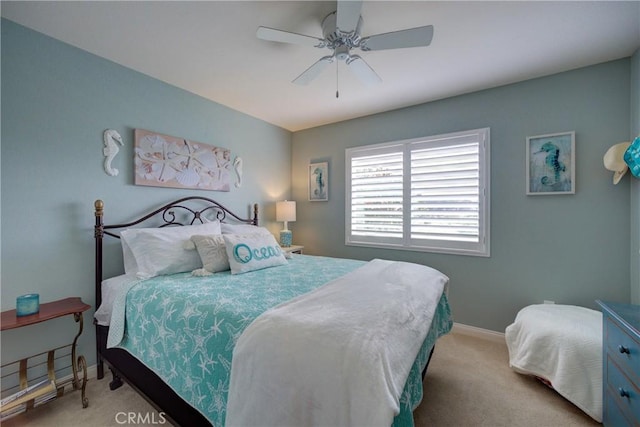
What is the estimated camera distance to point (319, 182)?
391 centimetres

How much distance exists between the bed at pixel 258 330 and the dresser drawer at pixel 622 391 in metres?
0.86

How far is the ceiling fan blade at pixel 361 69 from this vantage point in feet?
5.89

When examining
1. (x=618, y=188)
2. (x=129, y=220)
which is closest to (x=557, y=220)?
(x=618, y=188)

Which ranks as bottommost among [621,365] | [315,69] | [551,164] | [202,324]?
[621,365]

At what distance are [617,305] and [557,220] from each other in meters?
1.23

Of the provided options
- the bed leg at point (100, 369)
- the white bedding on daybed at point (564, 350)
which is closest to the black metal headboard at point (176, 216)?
the bed leg at point (100, 369)

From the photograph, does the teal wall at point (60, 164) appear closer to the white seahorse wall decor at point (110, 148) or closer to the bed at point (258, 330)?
the white seahorse wall decor at point (110, 148)

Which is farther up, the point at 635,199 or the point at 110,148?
the point at 110,148

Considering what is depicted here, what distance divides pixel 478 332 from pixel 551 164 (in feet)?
6.03

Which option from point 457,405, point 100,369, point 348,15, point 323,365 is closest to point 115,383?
point 100,369

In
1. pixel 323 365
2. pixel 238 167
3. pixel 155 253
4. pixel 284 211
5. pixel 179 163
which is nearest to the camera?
pixel 323 365

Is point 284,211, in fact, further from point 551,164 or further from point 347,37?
point 551,164

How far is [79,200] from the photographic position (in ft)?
6.79

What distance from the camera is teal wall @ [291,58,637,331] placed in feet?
7.30
